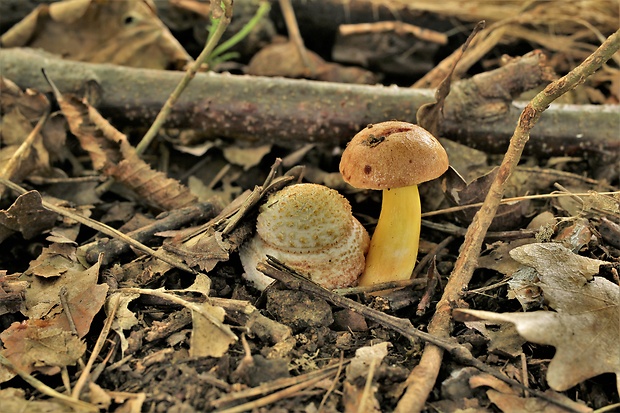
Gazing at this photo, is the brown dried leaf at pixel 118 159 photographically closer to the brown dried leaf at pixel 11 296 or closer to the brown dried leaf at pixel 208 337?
the brown dried leaf at pixel 11 296

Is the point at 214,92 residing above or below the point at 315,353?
above

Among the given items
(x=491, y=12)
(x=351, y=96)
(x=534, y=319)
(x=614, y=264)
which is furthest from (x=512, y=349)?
(x=491, y=12)

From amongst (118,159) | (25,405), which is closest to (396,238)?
(25,405)

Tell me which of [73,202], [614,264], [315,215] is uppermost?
[315,215]

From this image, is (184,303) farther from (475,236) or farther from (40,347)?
(475,236)

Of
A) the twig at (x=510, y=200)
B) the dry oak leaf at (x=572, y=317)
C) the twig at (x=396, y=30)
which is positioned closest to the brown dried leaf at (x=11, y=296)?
the dry oak leaf at (x=572, y=317)

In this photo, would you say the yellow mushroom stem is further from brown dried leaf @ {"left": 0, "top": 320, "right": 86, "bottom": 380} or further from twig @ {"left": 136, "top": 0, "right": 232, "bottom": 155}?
brown dried leaf @ {"left": 0, "top": 320, "right": 86, "bottom": 380}

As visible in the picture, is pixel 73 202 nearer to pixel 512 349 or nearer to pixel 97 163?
pixel 97 163
